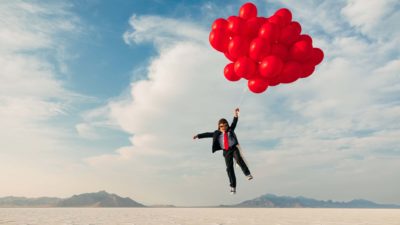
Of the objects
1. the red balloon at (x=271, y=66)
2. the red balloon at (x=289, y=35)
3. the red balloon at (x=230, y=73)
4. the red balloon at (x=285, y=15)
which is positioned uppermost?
A: the red balloon at (x=285, y=15)

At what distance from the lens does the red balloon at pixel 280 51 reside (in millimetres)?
7121

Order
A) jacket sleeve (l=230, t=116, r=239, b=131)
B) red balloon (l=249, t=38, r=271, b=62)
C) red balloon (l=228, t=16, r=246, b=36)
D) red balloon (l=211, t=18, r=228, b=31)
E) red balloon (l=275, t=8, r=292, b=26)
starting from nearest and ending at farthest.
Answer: red balloon (l=249, t=38, r=271, b=62) → red balloon (l=228, t=16, r=246, b=36) → red balloon (l=275, t=8, r=292, b=26) → red balloon (l=211, t=18, r=228, b=31) → jacket sleeve (l=230, t=116, r=239, b=131)

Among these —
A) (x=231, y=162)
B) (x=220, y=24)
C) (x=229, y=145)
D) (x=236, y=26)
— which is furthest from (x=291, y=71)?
(x=231, y=162)

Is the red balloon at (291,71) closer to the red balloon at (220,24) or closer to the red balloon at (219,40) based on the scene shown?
the red balloon at (219,40)

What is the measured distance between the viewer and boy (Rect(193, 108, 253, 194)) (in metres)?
7.59

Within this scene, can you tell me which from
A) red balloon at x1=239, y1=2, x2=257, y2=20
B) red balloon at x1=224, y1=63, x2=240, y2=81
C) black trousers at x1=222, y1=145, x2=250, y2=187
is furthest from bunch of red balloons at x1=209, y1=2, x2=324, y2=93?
black trousers at x1=222, y1=145, x2=250, y2=187

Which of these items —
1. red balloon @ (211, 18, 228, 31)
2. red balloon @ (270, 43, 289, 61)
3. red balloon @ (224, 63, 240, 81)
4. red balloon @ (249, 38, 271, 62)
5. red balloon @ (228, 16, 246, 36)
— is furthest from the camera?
red balloon @ (224, 63, 240, 81)

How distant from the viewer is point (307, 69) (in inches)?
302

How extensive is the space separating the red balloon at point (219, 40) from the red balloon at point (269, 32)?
775mm

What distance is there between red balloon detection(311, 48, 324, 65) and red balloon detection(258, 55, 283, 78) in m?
0.84

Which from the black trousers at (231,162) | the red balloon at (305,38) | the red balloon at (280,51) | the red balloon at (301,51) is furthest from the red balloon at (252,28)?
the black trousers at (231,162)

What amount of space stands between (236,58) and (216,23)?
830mm
